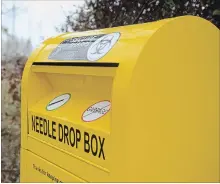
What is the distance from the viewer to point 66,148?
5.42ft

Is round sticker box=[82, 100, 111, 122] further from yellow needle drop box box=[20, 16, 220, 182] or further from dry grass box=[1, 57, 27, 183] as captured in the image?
dry grass box=[1, 57, 27, 183]

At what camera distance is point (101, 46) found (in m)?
1.57

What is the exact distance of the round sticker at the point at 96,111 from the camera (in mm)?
1519

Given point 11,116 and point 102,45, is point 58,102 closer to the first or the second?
point 102,45

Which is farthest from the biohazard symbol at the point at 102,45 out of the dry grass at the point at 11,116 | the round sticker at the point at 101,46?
the dry grass at the point at 11,116

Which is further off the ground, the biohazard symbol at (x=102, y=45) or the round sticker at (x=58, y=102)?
the biohazard symbol at (x=102, y=45)

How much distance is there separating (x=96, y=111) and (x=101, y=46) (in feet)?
0.96

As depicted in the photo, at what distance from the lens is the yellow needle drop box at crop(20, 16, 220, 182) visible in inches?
51.0

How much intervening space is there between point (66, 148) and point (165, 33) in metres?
0.71

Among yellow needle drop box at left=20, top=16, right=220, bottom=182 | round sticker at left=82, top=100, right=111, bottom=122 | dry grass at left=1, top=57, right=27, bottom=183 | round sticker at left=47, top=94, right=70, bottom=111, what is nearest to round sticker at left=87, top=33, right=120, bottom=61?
yellow needle drop box at left=20, top=16, right=220, bottom=182

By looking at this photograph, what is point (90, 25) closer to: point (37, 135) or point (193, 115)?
point (37, 135)

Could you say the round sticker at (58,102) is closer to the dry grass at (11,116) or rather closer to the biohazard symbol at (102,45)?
the biohazard symbol at (102,45)

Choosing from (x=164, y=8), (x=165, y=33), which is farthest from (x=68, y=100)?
(x=164, y=8)

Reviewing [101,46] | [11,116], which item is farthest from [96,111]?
[11,116]
